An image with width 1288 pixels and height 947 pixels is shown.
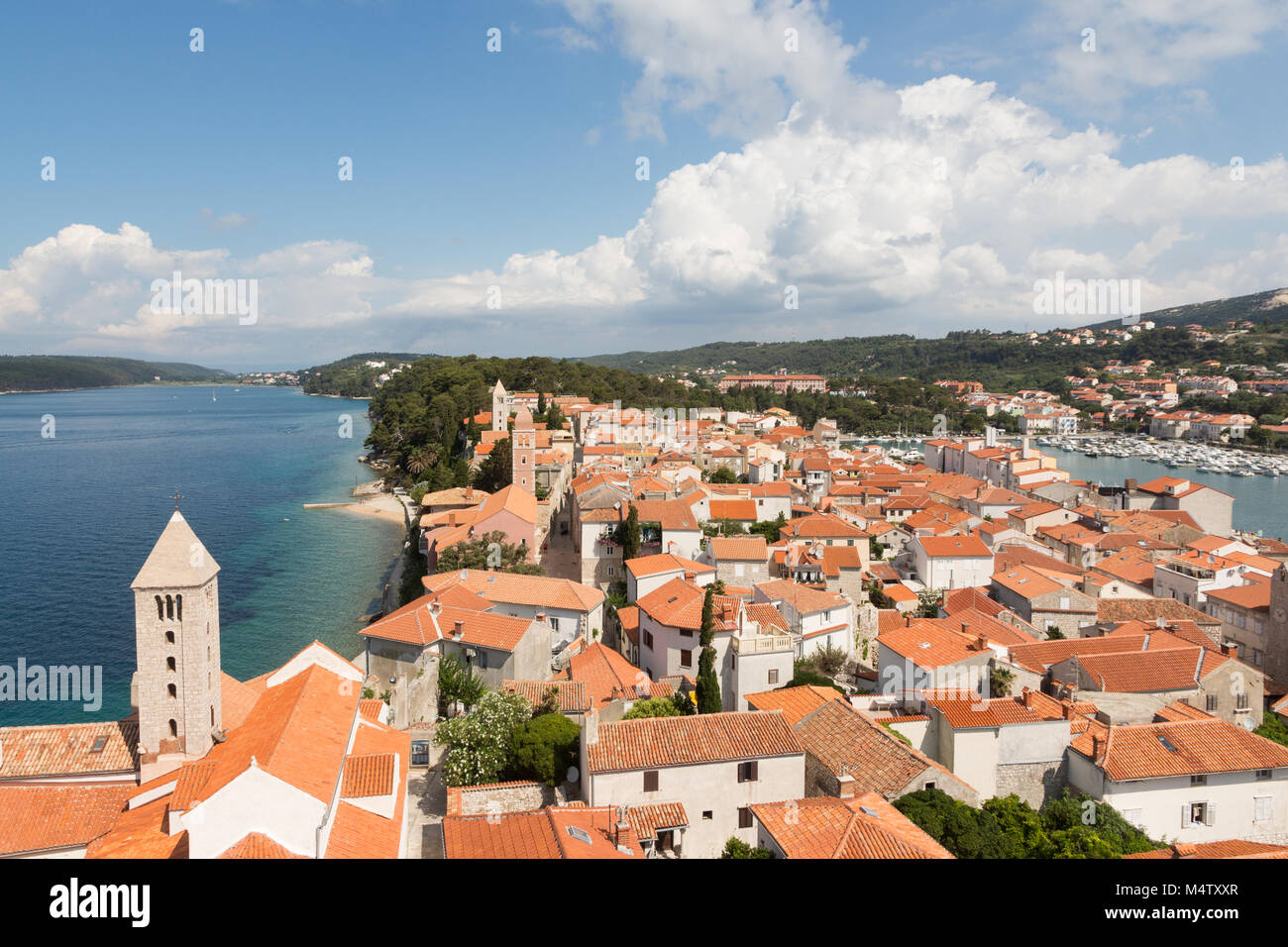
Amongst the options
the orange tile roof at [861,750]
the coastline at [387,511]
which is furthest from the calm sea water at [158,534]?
the orange tile roof at [861,750]

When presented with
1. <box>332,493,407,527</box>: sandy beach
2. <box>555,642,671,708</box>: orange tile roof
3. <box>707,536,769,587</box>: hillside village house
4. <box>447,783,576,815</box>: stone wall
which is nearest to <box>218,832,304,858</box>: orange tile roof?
<box>447,783,576,815</box>: stone wall

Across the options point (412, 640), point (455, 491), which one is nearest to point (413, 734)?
point (412, 640)

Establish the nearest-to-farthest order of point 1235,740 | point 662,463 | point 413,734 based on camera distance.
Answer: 1. point 1235,740
2. point 413,734
3. point 662,463

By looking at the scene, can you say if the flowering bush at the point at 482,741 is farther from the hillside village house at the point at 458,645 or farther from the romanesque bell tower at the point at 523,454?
the romanesque bell tower at the point at 523,454

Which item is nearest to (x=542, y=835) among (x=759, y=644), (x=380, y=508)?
(x=759, y=644)

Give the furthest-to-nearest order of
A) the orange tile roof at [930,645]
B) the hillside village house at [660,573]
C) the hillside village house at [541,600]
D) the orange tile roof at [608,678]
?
1. the hillside village house at [660,573]
2. the hillside village house at [541,600]
3. the orange tile roof at [930,645]
4. the orange tile roof at [608,678]
